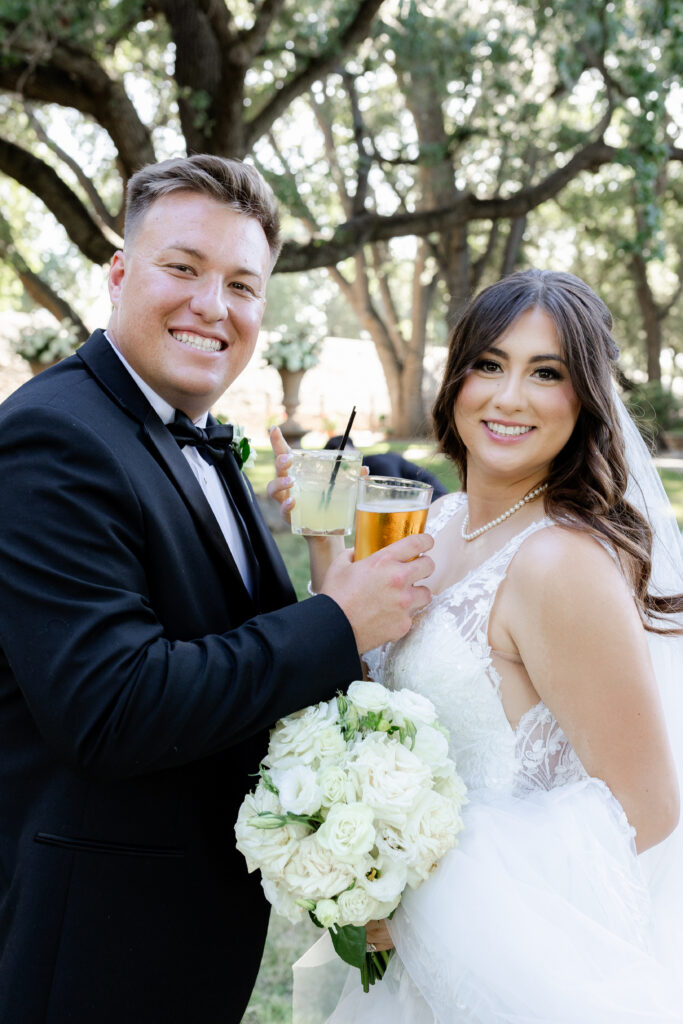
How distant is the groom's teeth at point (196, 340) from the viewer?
2.38 meters

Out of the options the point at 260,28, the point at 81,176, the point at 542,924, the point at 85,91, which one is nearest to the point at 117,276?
the point at 542,924

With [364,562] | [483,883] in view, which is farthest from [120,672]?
[483,883]

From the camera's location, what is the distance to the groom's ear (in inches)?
99.4

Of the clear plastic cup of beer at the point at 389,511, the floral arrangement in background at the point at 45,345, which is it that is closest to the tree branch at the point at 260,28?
the floral arrangement in background at the point at 45,345

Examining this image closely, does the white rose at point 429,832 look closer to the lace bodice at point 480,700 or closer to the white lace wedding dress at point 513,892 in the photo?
the white lace wedding dress at point 513,892

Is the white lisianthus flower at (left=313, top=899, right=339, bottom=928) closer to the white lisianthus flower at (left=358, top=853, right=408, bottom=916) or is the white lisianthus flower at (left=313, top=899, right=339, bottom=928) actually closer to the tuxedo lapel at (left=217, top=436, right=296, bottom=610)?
the white lisianthus flower at (left=358, top=853, right=408, bottom=916)

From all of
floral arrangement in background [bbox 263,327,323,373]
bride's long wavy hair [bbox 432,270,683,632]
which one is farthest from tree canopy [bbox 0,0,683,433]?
bride's long wavy hair [bbox 432,270,683,632]

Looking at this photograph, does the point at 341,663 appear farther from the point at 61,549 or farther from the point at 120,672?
the point at 61,549

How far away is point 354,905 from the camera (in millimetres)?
1765

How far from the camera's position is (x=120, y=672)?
164 centimetres

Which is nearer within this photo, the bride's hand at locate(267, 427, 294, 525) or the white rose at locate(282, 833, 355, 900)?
the white rose at locate(282, 833, 355, 900)

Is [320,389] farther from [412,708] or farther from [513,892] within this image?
[513,892]

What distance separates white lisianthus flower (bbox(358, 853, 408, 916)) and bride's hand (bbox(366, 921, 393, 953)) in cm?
28

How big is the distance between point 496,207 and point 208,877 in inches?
476
